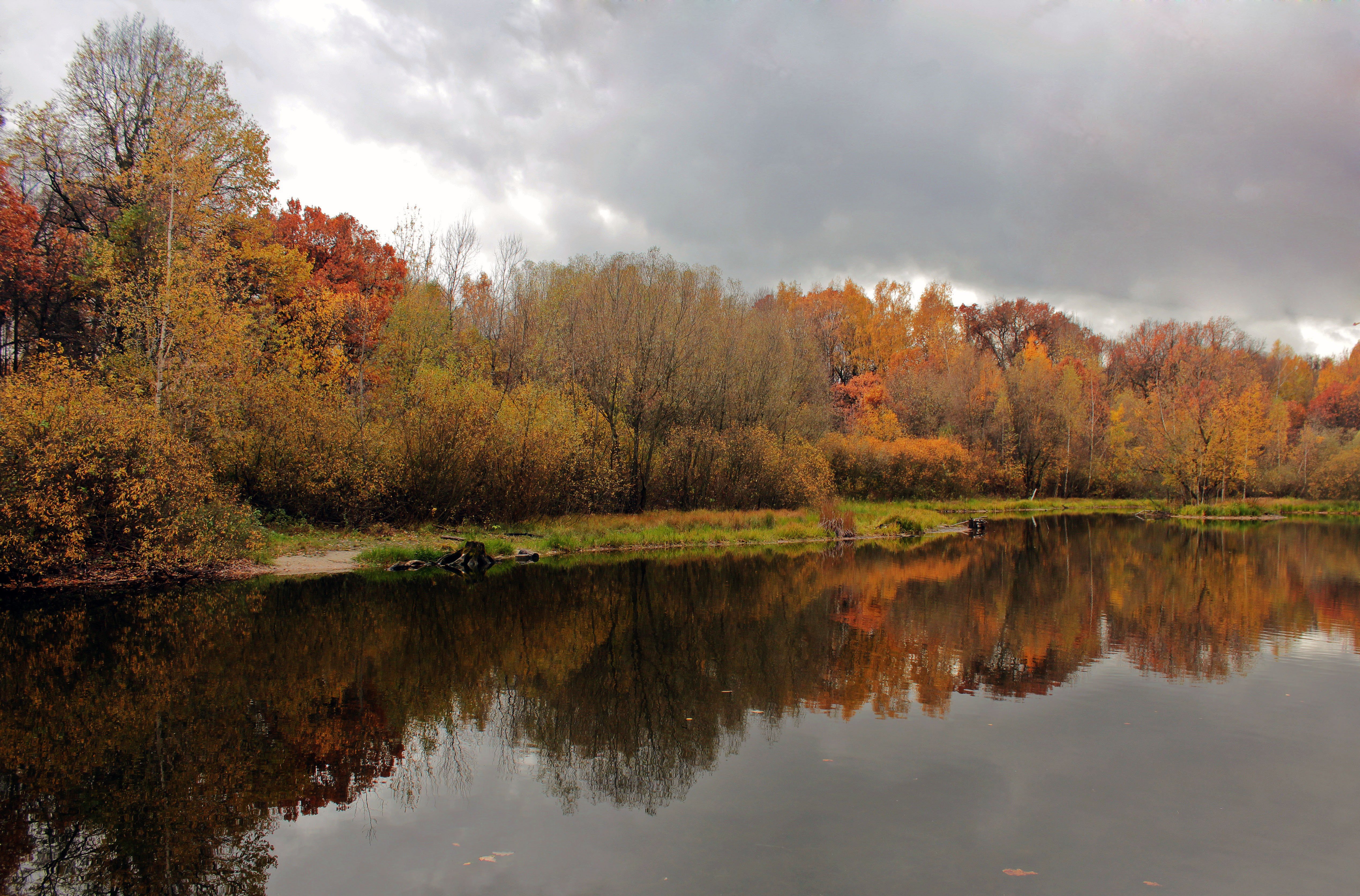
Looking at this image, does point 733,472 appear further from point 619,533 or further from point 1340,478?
point 1340,478

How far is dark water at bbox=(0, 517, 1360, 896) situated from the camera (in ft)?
17.3

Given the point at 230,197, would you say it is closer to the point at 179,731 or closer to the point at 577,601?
the point at 577,601

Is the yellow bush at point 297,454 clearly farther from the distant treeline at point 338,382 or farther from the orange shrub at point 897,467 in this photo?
the orange shrub at point 897,467

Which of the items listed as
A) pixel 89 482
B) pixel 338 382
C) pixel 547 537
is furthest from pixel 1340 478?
pixel 89 482

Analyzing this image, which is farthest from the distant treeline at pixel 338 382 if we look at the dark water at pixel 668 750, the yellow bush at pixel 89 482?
the dark water at pixel 668 750

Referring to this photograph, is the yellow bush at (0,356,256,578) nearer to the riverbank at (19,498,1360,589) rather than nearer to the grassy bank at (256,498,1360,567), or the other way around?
the riverbank at (19,498,1360,589)

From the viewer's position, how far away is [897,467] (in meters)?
46.3

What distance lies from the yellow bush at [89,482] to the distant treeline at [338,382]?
5 centimetres

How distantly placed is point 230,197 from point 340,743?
1028 inches

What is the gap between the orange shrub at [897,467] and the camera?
44.0 m

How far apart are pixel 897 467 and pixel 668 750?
134ft

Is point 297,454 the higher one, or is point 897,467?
point 297,454

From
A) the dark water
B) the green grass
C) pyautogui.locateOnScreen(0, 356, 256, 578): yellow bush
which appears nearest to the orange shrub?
the green grass

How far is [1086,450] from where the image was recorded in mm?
58844
